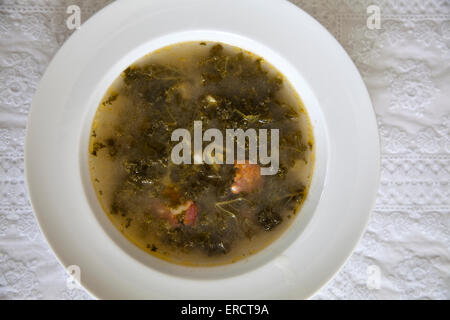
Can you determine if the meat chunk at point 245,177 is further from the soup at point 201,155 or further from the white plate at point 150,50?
the white plate at point 150,50

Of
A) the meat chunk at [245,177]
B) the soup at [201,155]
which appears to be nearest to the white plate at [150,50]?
the soup at [201,155]

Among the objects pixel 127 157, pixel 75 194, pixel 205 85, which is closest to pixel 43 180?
pixel 75 194

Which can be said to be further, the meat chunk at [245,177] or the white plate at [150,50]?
the meat chunk at [245,177]

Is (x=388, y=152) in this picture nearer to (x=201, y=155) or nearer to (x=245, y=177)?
(x=245, y=177)

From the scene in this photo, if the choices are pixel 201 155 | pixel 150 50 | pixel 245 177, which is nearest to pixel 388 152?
pixel 245 177

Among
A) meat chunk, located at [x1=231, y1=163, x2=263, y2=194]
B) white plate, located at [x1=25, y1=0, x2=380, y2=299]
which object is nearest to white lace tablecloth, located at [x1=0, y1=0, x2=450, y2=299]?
white plate, located at [x1=25, y1=0, x2=380, y2=299]
